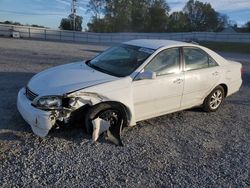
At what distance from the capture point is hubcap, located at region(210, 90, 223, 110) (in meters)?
6.47

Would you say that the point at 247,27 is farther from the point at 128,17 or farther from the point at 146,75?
the point at 146,75

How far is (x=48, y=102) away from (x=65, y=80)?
0.57m

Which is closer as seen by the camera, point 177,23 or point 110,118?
point 110,118

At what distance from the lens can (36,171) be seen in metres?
3.79

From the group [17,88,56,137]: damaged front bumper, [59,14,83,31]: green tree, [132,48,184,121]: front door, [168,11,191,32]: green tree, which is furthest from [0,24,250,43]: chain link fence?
[17,88,56,137]: damaged front bumper

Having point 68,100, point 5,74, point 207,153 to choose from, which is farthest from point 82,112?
point 5,74

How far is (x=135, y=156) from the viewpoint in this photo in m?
4.34

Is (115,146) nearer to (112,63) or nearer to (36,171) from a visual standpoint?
(36,171)

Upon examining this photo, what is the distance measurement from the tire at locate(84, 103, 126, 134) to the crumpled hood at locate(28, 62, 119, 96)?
36cm

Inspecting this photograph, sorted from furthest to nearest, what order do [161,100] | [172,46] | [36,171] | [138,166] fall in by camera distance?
[172,46], [161,100], [138,166], [36,171]

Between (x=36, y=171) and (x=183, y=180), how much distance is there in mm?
1782

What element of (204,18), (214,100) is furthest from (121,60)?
(204,18)

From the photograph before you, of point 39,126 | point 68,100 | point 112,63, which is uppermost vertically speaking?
point 112,63

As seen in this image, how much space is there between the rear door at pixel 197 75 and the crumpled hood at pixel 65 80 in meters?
1.56
